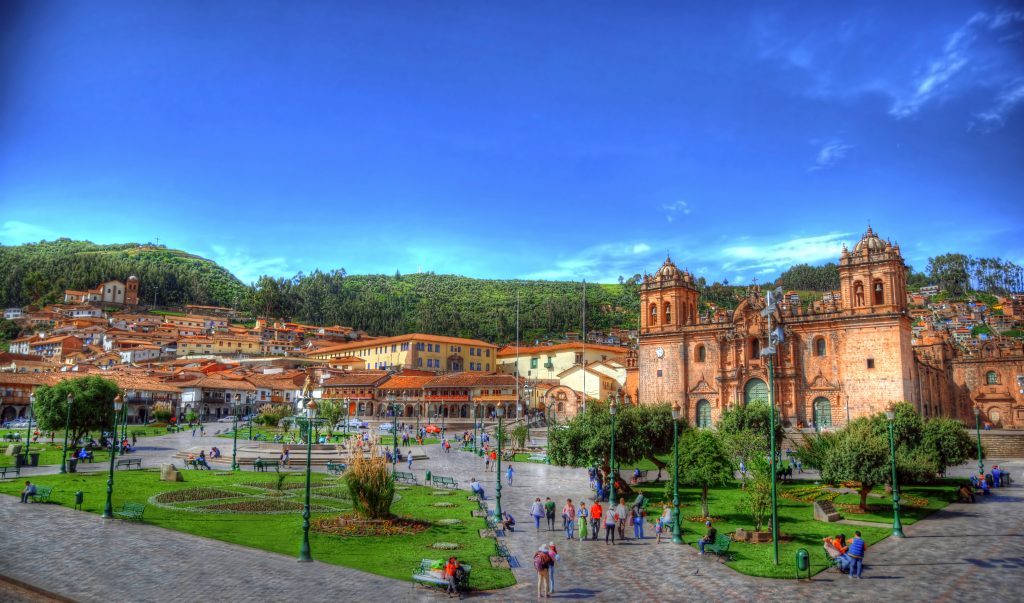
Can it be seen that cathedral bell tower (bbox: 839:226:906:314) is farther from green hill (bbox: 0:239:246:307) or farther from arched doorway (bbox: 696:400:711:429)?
green hill (bbox: 0:239:246:307)

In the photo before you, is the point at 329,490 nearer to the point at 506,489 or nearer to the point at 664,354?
the point at 506,489

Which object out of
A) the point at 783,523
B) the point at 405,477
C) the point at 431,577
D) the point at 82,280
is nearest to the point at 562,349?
the point at 405,477

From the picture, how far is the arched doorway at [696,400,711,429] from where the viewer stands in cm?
5316

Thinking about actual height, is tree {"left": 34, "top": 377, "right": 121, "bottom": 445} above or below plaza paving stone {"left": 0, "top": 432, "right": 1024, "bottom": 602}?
above

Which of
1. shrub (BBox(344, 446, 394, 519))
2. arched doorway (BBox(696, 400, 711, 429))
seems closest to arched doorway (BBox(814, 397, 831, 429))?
arched doorway (BBox(696, 400, 711, 429))

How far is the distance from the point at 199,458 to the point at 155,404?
132ft

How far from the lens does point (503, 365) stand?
3573 inches

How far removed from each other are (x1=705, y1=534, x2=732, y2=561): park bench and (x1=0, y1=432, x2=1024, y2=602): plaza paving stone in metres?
0.42

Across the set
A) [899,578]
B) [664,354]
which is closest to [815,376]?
[664,354]

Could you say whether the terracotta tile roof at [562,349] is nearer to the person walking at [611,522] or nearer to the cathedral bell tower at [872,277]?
the cathedral bell tower at [872,277]

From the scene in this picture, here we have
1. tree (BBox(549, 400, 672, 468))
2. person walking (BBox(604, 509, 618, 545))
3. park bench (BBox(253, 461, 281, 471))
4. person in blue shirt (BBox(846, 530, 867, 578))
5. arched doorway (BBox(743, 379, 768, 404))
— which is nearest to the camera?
person in blue shirt (BBox(846, 530, 867, 578))

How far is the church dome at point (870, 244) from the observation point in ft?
155

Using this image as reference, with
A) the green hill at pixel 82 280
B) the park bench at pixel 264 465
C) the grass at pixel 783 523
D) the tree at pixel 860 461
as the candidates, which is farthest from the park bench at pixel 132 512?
the green hill at pixel 82 280

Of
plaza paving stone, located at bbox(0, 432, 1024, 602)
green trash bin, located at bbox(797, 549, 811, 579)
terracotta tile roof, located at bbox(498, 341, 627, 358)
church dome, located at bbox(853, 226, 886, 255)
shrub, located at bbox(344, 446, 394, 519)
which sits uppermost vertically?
church dome, located at bbox(853, 226, 886, 255)
